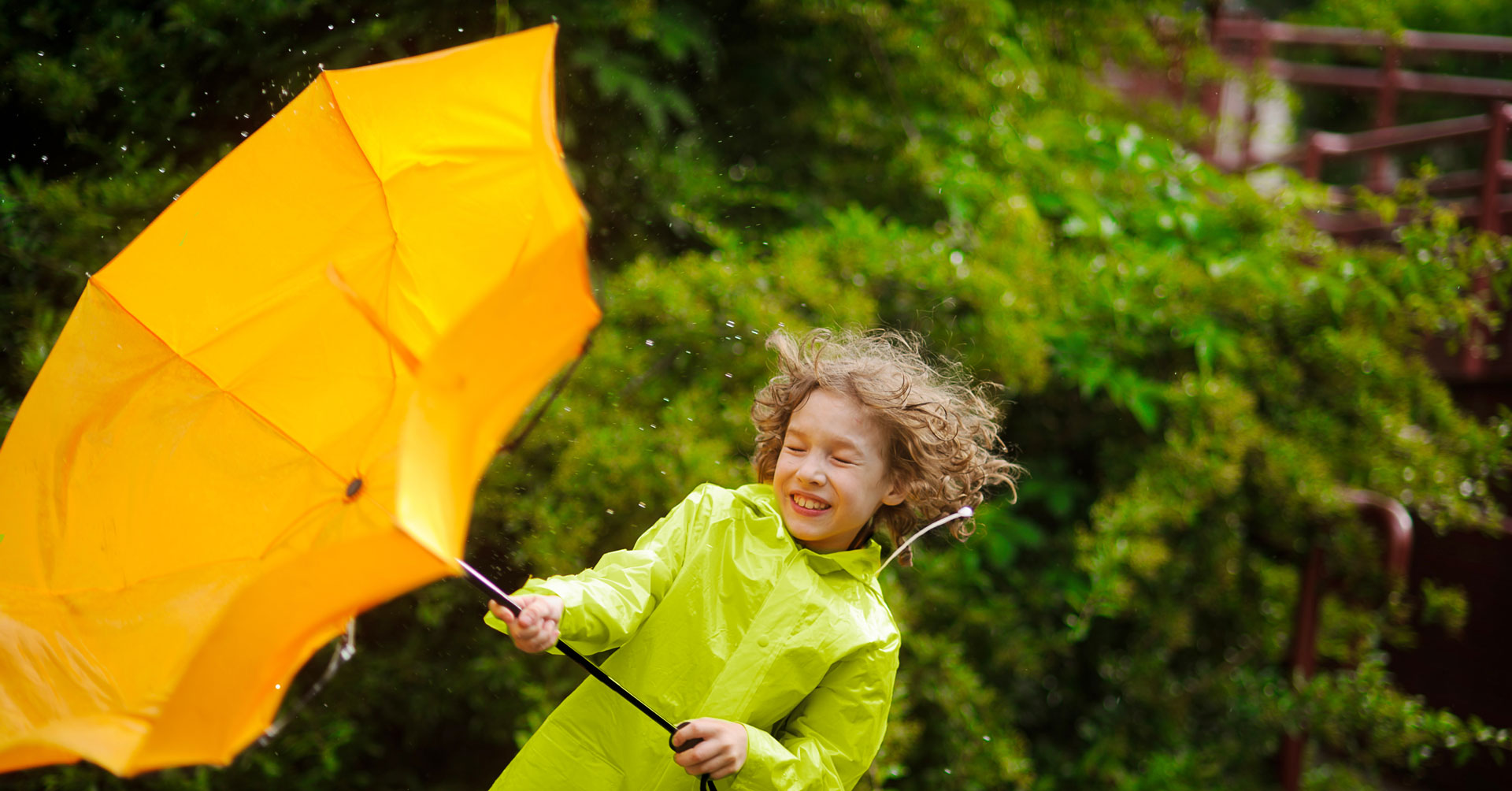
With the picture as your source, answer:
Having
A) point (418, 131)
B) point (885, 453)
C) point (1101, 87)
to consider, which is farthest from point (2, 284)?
point (1101, 87)

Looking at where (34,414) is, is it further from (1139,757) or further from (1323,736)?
(1323,736)

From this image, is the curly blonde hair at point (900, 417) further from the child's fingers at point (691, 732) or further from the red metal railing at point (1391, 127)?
the red metal railing at point (1391, 127)

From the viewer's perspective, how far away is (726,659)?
4.84 feet

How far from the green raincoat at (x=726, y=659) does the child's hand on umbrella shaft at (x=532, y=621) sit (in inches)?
3.7

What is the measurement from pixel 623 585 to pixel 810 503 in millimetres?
301

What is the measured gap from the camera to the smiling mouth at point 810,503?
153cm

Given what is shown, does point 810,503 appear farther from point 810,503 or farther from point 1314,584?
point 1314,584

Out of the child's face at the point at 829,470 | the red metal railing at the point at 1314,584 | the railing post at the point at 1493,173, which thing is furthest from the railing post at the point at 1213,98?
the child's face at the point at 829,470

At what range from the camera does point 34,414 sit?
1.44 m

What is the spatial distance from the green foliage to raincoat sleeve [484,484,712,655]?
621mm

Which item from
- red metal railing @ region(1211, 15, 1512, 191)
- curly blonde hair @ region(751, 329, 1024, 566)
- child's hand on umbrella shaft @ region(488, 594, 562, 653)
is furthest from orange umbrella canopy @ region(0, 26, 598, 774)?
red metal railing @ region(1211, 15, 1512, 191)

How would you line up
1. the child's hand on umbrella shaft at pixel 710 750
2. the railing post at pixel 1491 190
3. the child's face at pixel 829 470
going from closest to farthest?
the child's hand on umbrella shaft at pixel 710 750 < the child's face at pixel 829 470 < the railing post at pixel 1491 190

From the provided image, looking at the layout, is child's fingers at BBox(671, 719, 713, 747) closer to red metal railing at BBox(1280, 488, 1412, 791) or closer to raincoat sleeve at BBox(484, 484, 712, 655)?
raincoat sleeve at BBox(484, 484, 712, 655)

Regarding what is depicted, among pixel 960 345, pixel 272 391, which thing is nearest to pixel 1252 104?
pixel 960 345
